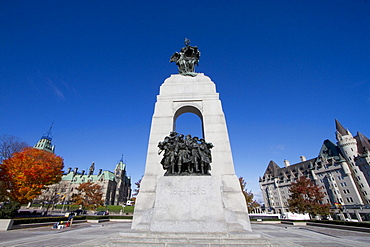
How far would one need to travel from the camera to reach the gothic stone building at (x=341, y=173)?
51656 mm

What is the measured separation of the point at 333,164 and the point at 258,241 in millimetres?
75119

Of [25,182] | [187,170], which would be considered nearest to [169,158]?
[187,170]

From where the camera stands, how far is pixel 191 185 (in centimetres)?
731

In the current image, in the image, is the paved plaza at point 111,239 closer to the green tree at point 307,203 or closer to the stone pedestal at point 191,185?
the stone pedestal at point 191,185

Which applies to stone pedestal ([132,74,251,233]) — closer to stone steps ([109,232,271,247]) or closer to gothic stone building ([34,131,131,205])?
stone steps ([109,232,271,247])

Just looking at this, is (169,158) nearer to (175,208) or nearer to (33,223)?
(175,208)

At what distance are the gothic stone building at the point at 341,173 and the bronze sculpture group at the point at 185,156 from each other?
185ft

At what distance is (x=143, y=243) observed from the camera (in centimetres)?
538

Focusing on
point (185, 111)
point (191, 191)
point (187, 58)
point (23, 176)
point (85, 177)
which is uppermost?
point (85, 177)

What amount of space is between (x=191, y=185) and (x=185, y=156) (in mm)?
1573

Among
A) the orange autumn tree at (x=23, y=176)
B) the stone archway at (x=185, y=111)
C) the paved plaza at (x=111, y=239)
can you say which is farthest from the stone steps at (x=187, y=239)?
the orange autumn tree at (x=23, y=176)

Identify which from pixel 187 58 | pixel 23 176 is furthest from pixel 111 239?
pixel 23 176

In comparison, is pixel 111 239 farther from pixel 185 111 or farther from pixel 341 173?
pixel 341 173

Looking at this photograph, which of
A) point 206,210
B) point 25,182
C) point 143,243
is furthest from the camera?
point 25,182
